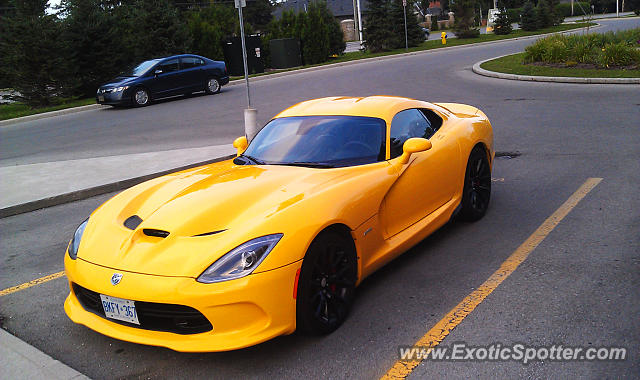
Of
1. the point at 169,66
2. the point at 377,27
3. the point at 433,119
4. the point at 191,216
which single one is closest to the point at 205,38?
the point at 169,66

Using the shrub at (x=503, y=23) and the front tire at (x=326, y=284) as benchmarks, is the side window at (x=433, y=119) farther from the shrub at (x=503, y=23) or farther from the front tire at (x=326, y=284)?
the shrub at (x=503, y=23)

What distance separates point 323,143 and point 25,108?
66.6 ft

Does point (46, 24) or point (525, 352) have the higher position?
point (46, 24)

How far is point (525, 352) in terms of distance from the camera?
Result: 11.8 feet

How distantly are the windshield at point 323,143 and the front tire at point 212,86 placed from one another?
58.2ft

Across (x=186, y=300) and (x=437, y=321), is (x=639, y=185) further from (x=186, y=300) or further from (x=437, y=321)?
(x=186, y=300)

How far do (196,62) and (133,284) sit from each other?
777 inches

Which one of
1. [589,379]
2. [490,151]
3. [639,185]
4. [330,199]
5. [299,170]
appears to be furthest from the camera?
[639,185]

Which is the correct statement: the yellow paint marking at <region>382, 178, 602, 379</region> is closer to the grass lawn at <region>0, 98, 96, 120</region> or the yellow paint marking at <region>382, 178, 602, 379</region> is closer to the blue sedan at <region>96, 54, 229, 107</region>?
the blue sedan at <region>96, 54, 229, 107</region>

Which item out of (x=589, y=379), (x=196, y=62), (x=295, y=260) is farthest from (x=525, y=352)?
(x=196, y=62)

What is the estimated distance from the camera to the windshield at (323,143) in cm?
483

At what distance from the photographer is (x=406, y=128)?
5363 mm

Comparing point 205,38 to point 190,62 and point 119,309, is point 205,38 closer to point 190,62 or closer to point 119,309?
point 190,62

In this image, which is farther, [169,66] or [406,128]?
[169,66]
